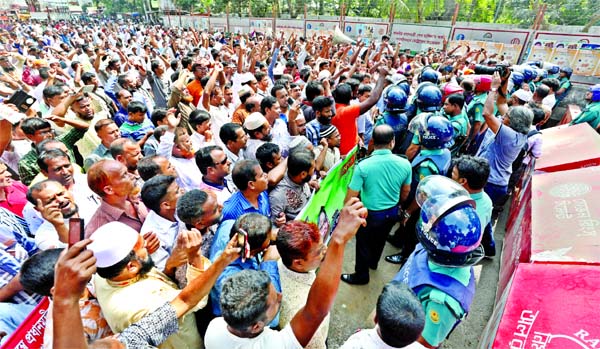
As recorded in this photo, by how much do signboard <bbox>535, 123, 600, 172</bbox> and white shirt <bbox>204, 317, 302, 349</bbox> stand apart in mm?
3645

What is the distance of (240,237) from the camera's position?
177 cm

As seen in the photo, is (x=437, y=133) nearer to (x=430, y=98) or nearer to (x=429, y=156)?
(x=429, y=156)

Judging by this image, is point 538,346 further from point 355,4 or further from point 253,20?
point 355,4

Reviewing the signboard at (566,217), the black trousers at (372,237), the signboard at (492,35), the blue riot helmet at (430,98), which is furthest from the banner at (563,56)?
the black trousers at (372,237)

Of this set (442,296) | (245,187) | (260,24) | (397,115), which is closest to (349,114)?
(397,115)

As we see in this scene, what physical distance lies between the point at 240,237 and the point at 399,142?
161 inches

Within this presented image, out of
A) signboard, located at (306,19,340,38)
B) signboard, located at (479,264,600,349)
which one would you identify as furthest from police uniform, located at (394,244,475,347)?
signboard, located at (306,19,340,38)

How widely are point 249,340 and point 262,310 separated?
0.17 m

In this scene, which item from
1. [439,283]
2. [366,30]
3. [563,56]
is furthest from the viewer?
[366,30]

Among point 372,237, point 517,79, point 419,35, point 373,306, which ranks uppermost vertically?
point 419,35

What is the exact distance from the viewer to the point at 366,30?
18172 mm

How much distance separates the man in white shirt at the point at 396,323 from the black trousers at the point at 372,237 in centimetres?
182

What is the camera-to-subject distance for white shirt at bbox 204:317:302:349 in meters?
1.48

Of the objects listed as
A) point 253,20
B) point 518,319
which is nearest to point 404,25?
point 253,20
